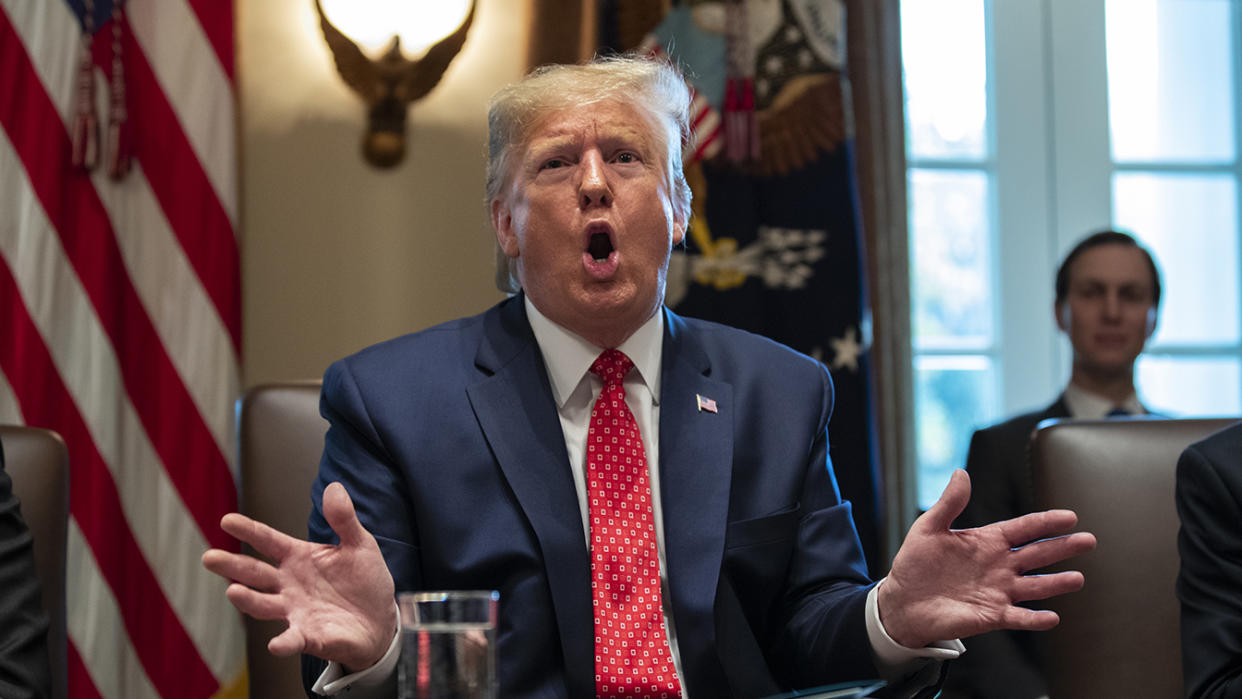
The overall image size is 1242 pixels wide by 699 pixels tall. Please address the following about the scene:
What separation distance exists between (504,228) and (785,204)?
1427 mm

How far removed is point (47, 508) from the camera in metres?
1.50

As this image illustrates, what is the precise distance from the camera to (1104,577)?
61.8 inches

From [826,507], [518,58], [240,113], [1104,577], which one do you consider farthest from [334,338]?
[1104,577]

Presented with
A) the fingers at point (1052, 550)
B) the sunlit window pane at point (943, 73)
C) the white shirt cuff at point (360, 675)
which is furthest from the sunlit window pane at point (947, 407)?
the white shirt cuff at point (360, 675)

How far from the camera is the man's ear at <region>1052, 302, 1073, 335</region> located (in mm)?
3006

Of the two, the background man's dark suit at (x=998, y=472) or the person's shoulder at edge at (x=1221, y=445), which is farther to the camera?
the background man's dark suit at (x=998, y=472)

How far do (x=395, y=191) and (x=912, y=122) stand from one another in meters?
1.53

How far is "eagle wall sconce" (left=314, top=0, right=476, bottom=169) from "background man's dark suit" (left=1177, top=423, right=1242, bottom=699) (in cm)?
198

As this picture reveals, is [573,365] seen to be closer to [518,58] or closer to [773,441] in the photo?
[773,441]

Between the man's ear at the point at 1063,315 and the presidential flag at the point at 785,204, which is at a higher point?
the presidential flag at the point at 785,204

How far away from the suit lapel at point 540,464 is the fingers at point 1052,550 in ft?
1.71

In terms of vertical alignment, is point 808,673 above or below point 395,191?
below

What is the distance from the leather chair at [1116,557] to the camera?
154 centimetres

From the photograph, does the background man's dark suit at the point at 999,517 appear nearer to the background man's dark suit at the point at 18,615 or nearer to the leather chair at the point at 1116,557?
the leather chair at the point at 1116,557
